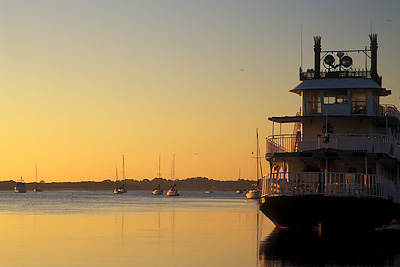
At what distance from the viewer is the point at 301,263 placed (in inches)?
960

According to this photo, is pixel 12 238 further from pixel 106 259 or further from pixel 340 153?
pixel 340 153

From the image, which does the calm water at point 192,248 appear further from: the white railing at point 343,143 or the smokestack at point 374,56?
the smokestack at point 374,56

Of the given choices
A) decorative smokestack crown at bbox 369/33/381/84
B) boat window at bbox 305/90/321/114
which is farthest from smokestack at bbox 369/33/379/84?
boat window at bbox 305/90/321/114

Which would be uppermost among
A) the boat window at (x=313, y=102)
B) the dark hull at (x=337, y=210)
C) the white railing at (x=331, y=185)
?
the boat window at (x=313, y=102)

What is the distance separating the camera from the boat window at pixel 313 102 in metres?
44.9

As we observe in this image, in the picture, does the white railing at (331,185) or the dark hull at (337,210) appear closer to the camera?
the dark hull at (337,210)

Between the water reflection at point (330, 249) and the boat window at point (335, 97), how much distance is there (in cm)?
936

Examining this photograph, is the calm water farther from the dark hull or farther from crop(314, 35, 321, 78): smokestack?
crop(314, 35, 321, 78): smokestack

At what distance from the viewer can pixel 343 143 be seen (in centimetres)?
4250

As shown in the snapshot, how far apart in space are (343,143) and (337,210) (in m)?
6.69

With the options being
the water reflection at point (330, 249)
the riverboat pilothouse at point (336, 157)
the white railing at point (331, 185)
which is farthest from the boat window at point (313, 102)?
the water reflection at point (330, 249)

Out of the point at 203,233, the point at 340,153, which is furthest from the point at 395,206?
the point at 203,233

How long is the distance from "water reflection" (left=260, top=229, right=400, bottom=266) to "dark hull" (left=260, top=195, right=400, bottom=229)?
66cm

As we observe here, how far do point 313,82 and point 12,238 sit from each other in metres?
20.3
